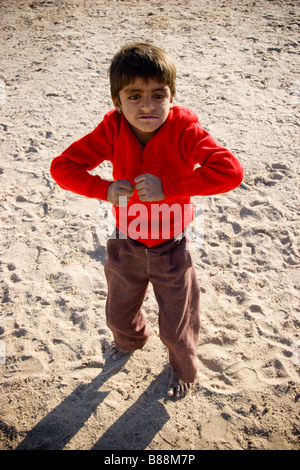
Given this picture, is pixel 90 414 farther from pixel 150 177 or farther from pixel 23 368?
pixel 150 177

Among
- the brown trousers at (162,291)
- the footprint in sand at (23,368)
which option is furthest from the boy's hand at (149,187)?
the footprint in sand at (23,368)

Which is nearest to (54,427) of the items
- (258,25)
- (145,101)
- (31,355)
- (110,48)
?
(31,355)

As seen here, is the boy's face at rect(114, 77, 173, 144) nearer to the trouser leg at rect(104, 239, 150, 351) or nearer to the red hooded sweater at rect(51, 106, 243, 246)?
the red hooded sweater at rect(51, 106, 243, 246)

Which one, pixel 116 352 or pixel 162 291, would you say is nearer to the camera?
pixel 162 291

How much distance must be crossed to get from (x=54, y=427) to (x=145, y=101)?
1735 mm

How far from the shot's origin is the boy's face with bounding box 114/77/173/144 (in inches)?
55.4

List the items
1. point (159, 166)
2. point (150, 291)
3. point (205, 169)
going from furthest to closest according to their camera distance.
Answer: point (150, 291)
point (159, 166)
point (205, 169)

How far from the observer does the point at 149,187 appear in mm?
1378

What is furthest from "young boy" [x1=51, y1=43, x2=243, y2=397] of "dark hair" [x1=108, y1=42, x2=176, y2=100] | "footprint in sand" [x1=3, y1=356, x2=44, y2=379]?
"footprint in sand" [x1=3, y1=356, x2=44, y2=379]

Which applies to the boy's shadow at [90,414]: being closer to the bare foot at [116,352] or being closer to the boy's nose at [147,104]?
the bare foot at [116,352]

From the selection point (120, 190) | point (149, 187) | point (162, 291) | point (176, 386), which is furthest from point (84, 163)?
point (176, 386)

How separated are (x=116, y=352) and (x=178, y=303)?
80cm

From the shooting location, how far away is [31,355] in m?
2.29
